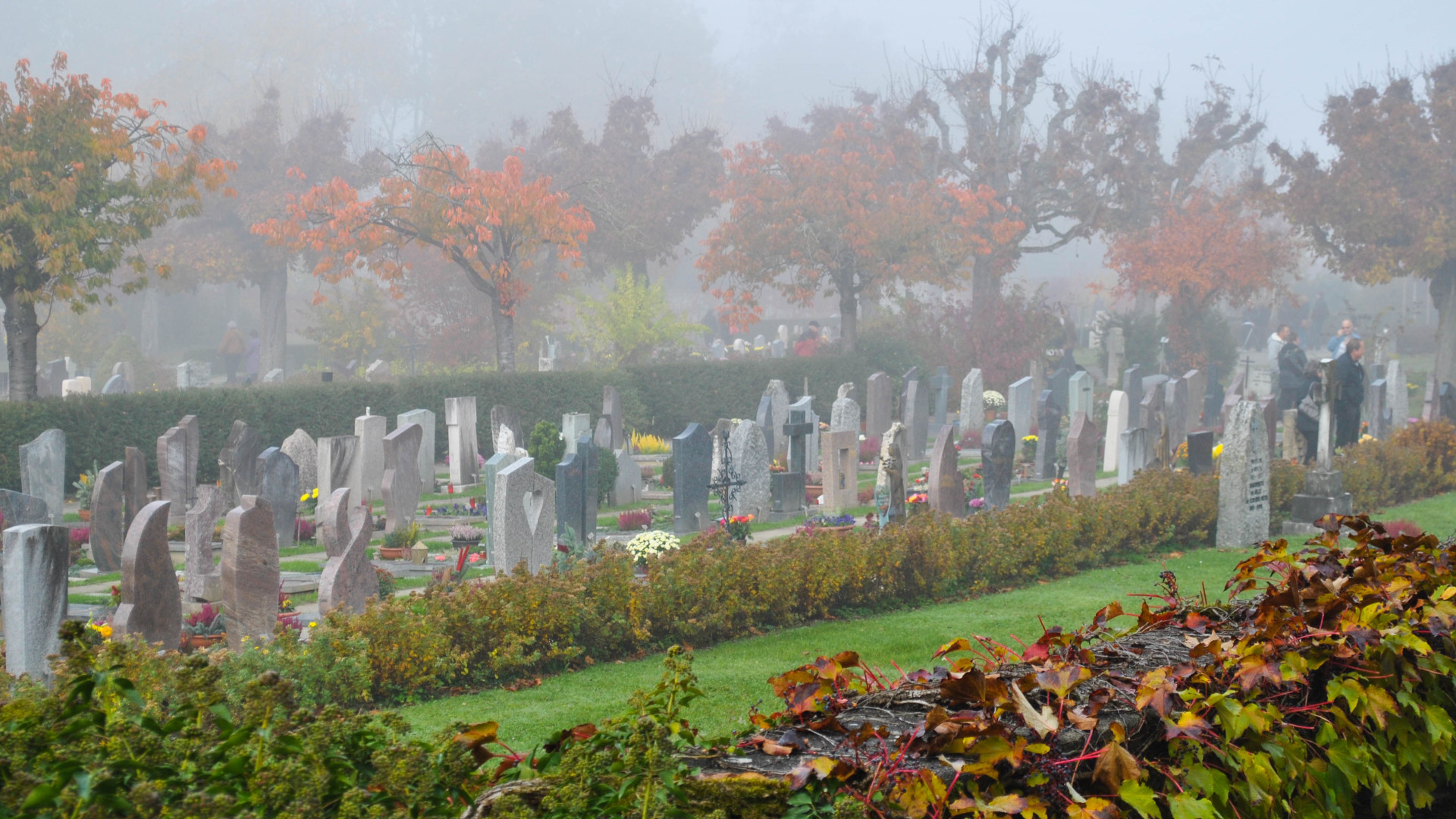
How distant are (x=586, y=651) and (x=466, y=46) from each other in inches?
3132

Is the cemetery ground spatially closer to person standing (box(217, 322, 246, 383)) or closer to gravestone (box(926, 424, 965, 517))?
gravestone (box(926, 424, 965, 517))

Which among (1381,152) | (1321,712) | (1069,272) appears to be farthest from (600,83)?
(1321,712)

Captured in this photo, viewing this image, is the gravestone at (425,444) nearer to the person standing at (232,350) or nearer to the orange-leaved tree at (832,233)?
the orange-leaved tree at (832,233)

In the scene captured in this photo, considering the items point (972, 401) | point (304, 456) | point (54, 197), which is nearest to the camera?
point (304, 456)

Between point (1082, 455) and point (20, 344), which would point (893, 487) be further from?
point (20, 344)

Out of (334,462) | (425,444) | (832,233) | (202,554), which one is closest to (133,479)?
(334,462)

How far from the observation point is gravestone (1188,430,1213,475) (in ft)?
44.4

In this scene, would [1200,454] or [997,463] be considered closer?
[997,463]

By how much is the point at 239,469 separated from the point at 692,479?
5.81 m

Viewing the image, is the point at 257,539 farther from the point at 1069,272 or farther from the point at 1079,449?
the point at 1069,272

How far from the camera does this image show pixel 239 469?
1361 cm

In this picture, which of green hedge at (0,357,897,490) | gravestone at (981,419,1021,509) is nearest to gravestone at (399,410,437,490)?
green hedge at (0,357,897,490)

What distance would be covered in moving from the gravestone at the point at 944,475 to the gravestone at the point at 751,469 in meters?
2.92

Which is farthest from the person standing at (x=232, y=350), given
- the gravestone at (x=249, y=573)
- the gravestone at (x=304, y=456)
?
the gravestone at (x=249, y=573)
